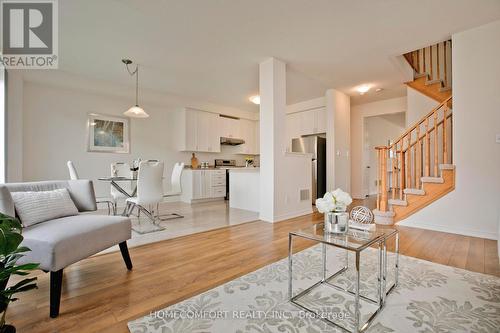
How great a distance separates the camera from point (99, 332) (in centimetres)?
130

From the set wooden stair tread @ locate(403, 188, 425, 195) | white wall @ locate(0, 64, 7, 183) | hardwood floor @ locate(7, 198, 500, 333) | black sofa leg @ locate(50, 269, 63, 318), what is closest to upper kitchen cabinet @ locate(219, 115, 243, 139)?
hardwood floor @ locate(7, 198, 500, 333)

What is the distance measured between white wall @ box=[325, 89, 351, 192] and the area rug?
342 cm

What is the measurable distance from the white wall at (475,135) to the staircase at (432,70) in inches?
47.8

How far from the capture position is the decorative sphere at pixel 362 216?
71.2 inches

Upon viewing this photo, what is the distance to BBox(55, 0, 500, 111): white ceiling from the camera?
2.56 meters

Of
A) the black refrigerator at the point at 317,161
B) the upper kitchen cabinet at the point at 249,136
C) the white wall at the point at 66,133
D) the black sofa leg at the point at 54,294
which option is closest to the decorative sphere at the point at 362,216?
the black sofa leg at the point at 54,294

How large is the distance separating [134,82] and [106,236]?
3989mm

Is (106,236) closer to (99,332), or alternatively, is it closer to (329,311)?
(99,332)

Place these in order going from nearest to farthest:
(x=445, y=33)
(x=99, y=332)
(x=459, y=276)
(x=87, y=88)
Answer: (x=99, y=332)
(x=459, y=276)
(x=445, y=33)
(x=87, y=88)

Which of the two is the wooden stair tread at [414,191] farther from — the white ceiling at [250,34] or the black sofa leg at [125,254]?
the black sofa leg at [125,254]

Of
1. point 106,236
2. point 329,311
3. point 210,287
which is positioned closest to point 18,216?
point 106,236

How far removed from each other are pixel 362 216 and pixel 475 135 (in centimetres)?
245

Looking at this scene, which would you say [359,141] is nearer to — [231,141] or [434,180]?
[434,180]

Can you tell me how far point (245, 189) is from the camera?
490 centimetres
